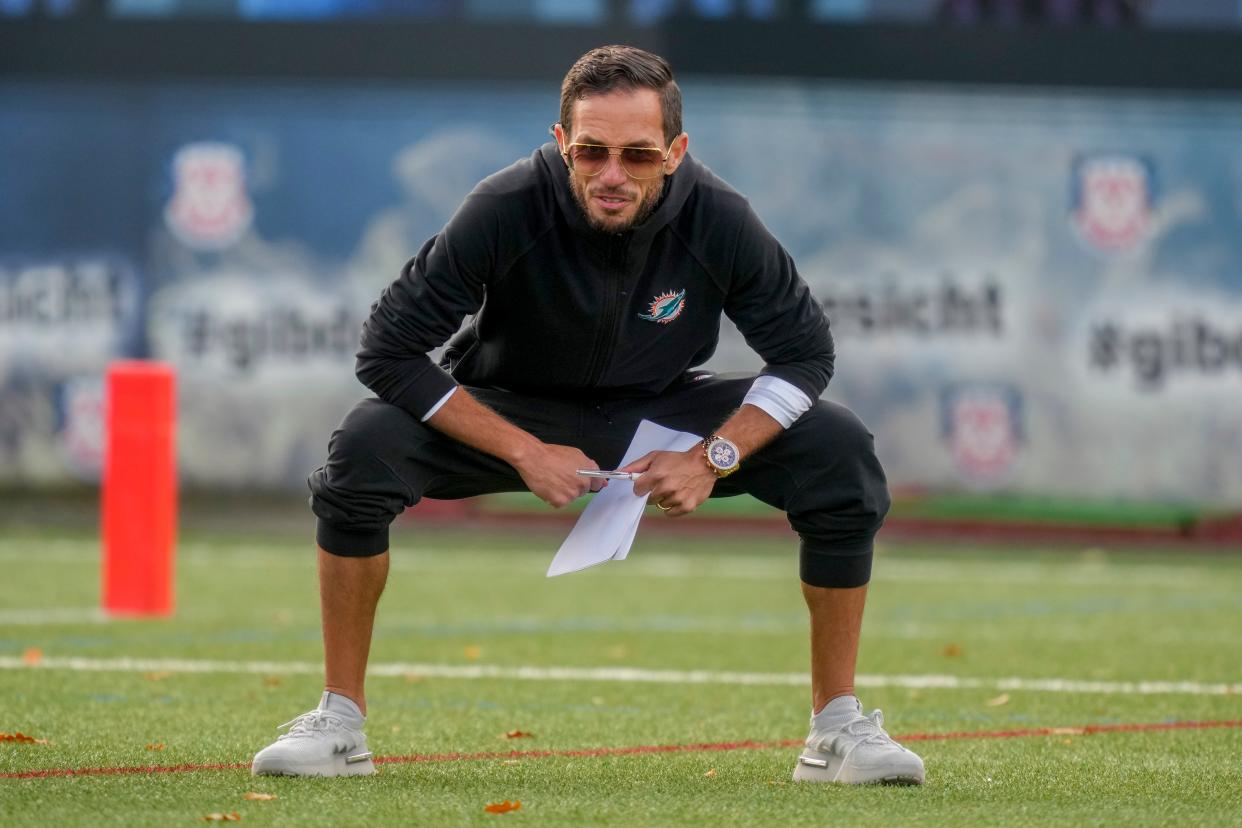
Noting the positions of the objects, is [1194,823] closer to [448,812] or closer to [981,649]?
[448,812]

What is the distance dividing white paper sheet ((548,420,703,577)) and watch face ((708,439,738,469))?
191 millimetres

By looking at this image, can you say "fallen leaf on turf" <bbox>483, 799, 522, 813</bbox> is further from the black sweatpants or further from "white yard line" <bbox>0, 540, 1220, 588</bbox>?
"white yard line" <bbox>0, 540, 1220, 588</bbox>

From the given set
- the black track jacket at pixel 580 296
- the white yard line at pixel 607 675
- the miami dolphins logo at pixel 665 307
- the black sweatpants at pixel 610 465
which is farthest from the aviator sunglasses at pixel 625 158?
the white yard line at pixel 607 675

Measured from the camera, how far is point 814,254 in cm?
1775

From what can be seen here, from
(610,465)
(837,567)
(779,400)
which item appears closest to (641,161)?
(779,400)

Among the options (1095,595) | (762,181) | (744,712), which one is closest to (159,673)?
(744,712)

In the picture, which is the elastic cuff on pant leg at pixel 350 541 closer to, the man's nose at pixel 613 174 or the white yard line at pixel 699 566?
the man's nose at pixel 613 174

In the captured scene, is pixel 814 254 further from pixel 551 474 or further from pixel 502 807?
pixel 502 807

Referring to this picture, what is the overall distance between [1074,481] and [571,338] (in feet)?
42.5

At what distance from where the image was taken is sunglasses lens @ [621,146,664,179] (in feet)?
15.8

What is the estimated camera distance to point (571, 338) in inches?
203

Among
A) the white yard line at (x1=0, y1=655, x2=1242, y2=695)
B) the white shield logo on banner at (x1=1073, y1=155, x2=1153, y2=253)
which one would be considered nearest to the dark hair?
the white yard line at (x1=0, y1=655, x2=1242, y2=695)

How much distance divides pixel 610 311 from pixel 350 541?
805 mm

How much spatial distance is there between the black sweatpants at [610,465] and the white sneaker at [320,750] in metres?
0.39
